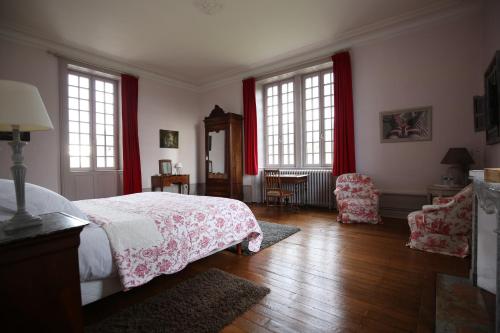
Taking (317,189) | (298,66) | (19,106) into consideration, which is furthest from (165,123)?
(19,106)

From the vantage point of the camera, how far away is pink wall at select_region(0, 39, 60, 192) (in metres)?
3.94

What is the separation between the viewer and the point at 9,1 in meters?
3.35

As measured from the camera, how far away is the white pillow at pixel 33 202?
4.64 ft

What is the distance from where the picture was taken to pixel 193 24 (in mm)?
4035

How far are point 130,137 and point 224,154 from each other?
6.92ft

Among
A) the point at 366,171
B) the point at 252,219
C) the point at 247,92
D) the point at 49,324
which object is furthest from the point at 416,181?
the point at 49,324

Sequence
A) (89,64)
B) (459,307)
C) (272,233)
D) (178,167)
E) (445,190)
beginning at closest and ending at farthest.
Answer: (459,307) → (445,190) → (272,233) → (89,64) → (178,167)

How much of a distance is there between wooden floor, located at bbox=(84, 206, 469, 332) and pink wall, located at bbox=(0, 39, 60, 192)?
3.56 m

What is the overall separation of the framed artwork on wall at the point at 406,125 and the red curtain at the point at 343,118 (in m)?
0.55

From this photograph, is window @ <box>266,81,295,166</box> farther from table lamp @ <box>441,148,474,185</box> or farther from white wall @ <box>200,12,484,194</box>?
table lamp @ <box>441,148,474,185</box>

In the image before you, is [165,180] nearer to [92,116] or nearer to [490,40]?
[92,116]

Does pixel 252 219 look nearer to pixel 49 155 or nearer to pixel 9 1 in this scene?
pixel 49 155

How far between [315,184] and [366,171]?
41.4 inches

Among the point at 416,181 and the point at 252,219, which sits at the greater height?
the point at 416,181
